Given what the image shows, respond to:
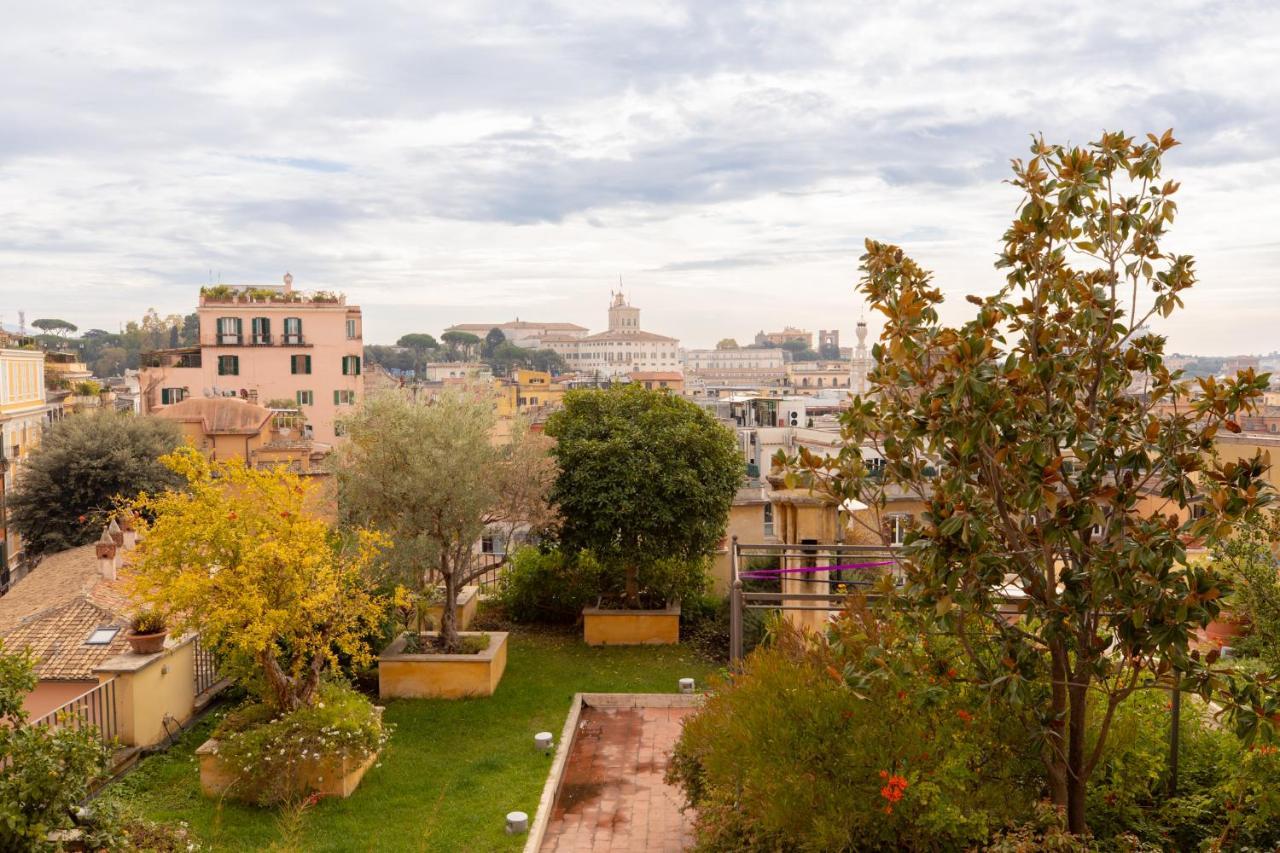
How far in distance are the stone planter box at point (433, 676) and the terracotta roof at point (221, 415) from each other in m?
24.5

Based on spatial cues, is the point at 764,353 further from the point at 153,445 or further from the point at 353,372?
the point at 153,445

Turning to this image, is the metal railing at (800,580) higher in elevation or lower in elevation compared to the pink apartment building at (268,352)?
lower

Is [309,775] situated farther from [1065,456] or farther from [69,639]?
[1065,456]

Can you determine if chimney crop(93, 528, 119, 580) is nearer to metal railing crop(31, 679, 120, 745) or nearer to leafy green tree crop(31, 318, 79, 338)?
metal railing crop(31, 679, 120, 745)

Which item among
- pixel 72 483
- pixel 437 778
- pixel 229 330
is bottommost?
pixel 437 778

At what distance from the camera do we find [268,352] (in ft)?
156

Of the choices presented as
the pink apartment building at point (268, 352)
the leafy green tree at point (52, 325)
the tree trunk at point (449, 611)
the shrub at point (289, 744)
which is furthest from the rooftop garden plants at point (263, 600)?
the leafy green tree at point (52, 325)

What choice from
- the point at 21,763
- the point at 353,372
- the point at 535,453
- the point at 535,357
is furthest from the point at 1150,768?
the point at 535,357

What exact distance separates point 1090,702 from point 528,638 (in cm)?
1020

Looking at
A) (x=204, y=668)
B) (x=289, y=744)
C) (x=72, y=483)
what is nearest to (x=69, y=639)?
(x=204, y=668)

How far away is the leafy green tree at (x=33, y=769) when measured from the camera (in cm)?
481

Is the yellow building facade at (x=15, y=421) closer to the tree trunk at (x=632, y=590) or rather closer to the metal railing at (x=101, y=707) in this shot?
the tree trunk at (x=632, y=590)

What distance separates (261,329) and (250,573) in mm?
41428

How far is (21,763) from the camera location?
16.2ft
